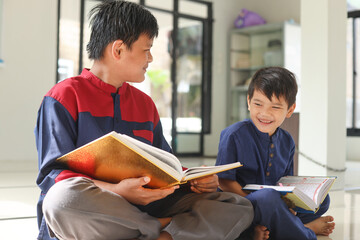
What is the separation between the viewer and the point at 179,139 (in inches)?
236

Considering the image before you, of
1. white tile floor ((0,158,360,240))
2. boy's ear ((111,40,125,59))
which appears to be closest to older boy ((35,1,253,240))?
boy's ear ((111,40,125,59))

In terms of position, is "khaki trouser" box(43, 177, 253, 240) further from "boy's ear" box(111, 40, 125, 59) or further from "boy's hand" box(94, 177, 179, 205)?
"boy's ear" box(111, 40, 125, 59)

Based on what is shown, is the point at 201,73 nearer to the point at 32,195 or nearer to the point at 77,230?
the point at 32,195

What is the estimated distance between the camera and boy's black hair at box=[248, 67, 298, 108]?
1.51 meters

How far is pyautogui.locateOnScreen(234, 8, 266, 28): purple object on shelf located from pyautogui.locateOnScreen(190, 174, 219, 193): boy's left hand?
525cm

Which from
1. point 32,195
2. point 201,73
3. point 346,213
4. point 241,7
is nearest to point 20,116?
point 32,195

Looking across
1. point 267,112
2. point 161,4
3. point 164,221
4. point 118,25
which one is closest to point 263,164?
point 267,112

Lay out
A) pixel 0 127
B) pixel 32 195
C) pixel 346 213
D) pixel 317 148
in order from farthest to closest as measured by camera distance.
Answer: pixel 0 127
pixel 317 148
pixel 32 195
pixel 346 213

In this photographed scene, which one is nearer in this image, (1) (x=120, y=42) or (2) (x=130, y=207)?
(2) (x=130, y=207)

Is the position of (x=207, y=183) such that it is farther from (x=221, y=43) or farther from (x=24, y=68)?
(x=221, y=43)

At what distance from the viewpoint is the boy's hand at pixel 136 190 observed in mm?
1046

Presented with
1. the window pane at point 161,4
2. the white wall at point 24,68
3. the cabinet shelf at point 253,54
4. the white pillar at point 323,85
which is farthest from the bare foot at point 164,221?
the cabinet shelf at point 253,54

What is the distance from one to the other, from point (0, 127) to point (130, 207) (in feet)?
11.7

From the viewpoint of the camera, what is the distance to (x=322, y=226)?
5.21 feet
